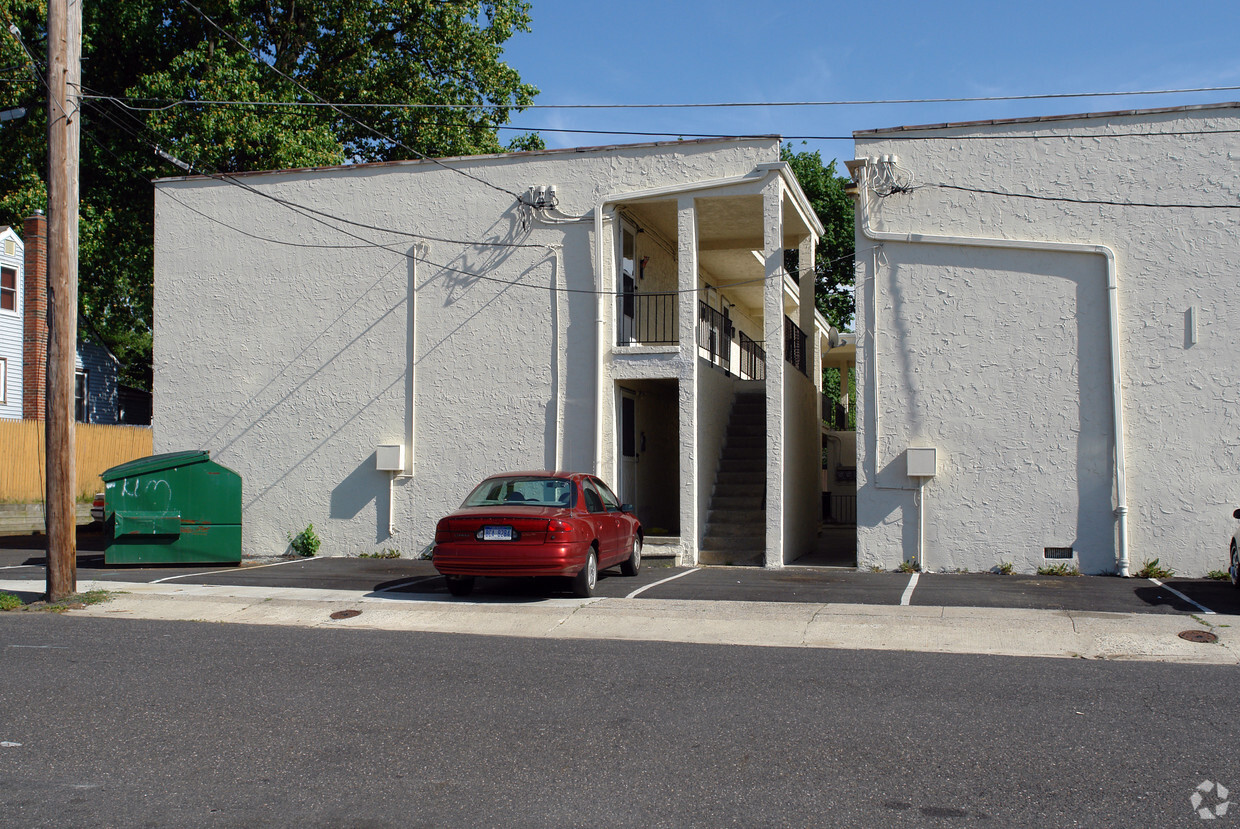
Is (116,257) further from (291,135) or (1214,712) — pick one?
(1214,712)

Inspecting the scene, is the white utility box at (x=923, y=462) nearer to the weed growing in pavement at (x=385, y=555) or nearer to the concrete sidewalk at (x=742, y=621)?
the concrete sidewalk at (x=742, y=621)

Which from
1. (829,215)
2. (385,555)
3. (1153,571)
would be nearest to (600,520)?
(385,555)

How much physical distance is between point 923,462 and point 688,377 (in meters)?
3.67

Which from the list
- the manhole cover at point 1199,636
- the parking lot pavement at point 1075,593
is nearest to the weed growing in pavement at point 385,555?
the parking lot pavement at point 1075,593

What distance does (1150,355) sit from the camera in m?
13.3

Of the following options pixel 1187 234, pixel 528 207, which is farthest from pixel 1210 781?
pixel 528 207

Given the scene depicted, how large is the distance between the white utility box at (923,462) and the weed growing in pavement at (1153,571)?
2861mm

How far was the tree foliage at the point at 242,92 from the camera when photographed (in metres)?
24.7

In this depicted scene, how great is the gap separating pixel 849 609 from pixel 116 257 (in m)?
24.2

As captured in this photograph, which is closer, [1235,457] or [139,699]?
[139,699]

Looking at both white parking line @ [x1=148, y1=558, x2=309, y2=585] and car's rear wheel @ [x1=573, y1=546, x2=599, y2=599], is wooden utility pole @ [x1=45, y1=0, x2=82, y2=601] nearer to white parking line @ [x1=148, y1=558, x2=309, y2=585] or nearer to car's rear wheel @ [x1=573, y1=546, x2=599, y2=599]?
white parking line @ [x1=148, y1=558, x2=309, y2=585]

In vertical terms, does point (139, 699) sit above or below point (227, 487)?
below

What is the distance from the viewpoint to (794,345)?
17.3 m

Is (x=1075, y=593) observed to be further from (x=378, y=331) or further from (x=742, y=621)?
(x=378, y=331)
